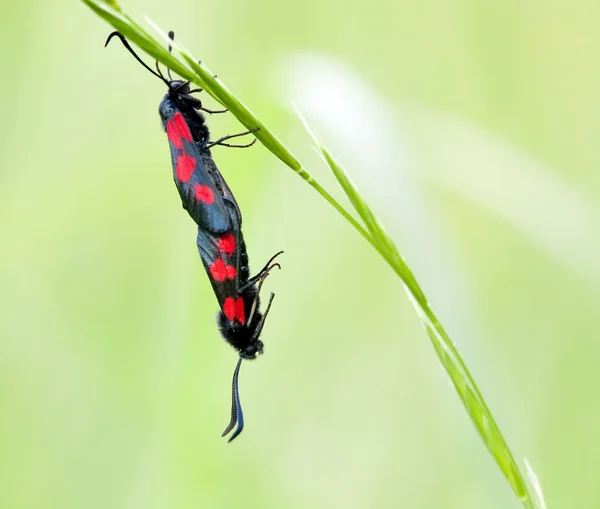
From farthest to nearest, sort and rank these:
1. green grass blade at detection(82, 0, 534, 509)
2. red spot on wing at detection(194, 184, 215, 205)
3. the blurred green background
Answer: the blurred green background
red spot on wing at detection(194, 184, 215, 205)
green grass blade at detection(82, 0, 534, 509)

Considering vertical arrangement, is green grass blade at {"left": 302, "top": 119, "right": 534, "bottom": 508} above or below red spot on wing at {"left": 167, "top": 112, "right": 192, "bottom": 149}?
below

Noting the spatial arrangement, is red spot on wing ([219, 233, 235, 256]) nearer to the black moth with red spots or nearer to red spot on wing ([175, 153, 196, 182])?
the black moth with red spots

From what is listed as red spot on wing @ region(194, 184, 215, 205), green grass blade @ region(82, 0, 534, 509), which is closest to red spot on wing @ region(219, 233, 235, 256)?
red spot on wing @ region(194, 184, 215, 205)

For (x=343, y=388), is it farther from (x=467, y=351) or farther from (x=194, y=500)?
(x=467, y=351)

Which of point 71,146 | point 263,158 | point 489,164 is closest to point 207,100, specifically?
point 71,146

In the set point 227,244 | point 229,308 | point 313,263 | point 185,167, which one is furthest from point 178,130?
point 313,263

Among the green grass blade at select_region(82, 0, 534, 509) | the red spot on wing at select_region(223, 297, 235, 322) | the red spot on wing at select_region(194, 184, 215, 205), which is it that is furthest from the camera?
the red spot on wing at select_region(223, 297, 235, 322)

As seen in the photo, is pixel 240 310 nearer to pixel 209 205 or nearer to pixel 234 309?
pixel 234 309
